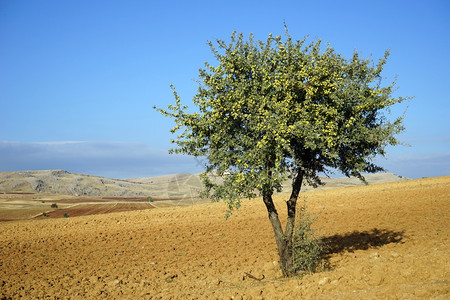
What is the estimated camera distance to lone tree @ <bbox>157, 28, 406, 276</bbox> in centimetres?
1531

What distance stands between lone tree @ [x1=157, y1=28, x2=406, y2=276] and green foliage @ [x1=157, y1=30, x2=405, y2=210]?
0.04 metres

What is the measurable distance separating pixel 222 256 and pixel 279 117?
11.3 meters

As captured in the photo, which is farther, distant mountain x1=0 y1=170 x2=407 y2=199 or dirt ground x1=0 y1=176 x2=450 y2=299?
distant mountain x1=0 y1=170 x2=407 y2=199

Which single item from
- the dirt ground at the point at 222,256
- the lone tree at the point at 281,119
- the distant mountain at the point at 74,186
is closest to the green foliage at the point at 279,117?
the lone tree at the point at 281,119

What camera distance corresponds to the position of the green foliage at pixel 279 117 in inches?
603

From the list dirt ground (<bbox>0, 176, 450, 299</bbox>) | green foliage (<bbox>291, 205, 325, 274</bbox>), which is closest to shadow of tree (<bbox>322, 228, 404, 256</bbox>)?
dirt ground (<bbox>0, 176, 450, 299</bbox>)

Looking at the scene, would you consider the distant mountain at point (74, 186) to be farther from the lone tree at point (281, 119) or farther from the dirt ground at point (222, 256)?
the lone tree at point (281, 119)

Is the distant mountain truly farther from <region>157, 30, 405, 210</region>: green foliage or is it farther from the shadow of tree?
<region>157, 30, 405, 210</region>: green foliage

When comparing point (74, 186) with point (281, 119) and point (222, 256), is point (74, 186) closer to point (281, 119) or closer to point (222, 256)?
point (222, 256)

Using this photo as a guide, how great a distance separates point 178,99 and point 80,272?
11646 millimetres

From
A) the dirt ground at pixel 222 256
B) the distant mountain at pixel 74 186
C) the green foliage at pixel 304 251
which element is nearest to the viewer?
the dirt ground at pixel 222 256

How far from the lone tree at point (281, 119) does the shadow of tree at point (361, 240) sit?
6.01 metres

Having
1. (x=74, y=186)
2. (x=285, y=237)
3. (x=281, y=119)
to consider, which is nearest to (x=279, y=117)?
(x=281, y=119)

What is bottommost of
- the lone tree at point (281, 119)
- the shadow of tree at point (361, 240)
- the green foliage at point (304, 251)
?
the shadow of tree at point (361, 240)
